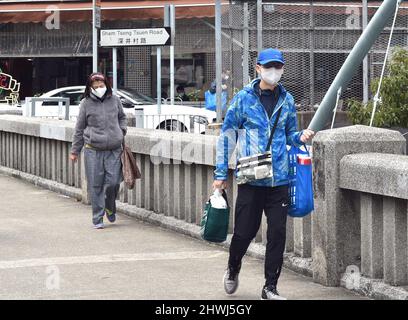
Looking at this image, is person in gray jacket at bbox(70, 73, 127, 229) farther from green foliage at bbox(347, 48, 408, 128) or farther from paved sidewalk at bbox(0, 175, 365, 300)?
green foliage at bbox(347, 48, 408, 128)

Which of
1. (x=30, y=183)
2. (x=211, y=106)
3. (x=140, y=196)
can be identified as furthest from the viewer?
(x=211, y=106)

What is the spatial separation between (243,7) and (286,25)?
0.99m

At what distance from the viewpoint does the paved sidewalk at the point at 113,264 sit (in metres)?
8.27

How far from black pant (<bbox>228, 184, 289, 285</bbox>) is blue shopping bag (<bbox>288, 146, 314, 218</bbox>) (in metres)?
0.06

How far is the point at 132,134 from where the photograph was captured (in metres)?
13.1

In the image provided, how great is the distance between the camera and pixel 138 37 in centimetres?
1625

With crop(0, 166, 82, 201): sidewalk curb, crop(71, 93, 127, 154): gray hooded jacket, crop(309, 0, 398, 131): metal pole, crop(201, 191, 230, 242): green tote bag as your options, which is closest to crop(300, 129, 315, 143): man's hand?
crop(201, 191, 230, 242): green tote bag

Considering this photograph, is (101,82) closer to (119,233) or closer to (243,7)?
(119,233)

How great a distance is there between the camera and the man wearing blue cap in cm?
778

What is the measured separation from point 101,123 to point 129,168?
1.90 feet

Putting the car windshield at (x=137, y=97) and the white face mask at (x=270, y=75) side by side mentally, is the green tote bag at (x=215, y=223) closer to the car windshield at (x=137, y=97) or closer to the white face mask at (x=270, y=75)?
the white face mask at (x=270, y=75)

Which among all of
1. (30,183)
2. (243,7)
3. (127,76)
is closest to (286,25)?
(243,7)

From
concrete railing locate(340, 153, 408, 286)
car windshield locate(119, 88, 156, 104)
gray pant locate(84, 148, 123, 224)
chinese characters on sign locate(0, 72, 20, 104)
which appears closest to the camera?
concrete railing locate(340, 153, 408, 286)

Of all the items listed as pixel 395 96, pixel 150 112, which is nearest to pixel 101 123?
pixel 395 96
